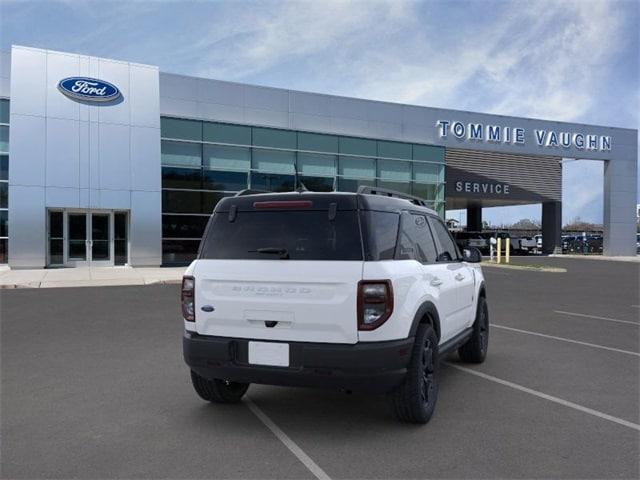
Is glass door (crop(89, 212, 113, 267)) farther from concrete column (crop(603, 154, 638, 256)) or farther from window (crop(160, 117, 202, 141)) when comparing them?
concrete column (crop(603, 154, 638, 256))

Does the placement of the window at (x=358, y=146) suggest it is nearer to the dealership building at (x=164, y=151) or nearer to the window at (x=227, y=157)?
the dealership building at (x=164, y=151)

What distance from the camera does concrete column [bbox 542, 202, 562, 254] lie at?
126 ft

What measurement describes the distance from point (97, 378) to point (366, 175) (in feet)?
77.5

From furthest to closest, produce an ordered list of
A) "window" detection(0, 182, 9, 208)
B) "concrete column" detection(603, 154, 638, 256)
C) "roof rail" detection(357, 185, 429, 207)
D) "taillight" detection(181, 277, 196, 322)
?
"concrete column" detection(603, 154, 638, 256)
"window" detection(0, 182, 9, 208)
"roof rail" detection(357, 185, 429, 207)
"taillight" detection(181, 277, 196, 322)

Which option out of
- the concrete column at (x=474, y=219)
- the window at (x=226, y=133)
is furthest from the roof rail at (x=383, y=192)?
the concrete column at (x=474, y=219)

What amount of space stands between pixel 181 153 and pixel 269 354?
70.1 ft

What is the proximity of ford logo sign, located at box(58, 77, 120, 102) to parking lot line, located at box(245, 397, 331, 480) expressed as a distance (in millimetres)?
19839

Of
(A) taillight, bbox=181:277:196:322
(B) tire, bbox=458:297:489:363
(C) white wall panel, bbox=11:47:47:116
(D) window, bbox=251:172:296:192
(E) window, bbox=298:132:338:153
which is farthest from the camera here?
(E) window, bbox=298:132:338:153

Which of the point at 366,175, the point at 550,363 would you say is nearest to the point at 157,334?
the point at 550,363

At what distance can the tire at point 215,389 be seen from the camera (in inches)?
197

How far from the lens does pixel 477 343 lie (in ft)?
22.0

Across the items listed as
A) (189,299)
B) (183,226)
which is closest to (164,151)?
(183,226)

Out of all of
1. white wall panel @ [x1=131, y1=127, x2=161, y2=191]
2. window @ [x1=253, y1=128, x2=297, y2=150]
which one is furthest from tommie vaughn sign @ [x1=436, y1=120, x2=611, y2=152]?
white wall panel @ [x1=131, y1=127, x2=161, y2=191]

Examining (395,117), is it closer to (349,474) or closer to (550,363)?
(550,363)
